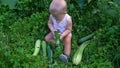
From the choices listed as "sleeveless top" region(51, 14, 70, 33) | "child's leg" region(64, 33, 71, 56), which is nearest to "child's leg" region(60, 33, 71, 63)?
"child's leg" region(64, 33, 71, 56)

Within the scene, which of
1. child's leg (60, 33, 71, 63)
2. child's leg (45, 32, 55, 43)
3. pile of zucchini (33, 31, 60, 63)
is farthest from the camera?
child's leg (45, 32, 55, 43)

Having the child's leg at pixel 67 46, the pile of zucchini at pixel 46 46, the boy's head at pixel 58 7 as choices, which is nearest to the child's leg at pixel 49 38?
the pile of zucchini at pixel 46 46

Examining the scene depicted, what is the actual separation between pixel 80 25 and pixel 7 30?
91 cm

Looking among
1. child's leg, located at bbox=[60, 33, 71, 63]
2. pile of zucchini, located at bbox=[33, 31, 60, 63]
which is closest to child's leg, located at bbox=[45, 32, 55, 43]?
pile of zucchini, located at bbox=[33, 31, 60, 63]

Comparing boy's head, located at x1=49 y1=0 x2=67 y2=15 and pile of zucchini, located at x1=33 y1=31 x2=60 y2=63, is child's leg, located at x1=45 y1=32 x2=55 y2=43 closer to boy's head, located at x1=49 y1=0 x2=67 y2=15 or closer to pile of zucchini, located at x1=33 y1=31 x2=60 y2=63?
pile of zucchini, located at x1=33 y1=31 x2=60 y2=63

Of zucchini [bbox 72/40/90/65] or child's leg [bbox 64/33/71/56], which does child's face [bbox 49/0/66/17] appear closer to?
child's leg [bbox 64/33/71/56]

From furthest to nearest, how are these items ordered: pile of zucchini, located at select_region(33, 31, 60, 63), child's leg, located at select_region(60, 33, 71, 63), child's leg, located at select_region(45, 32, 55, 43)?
child's leg, located at select_region(45, 32, 55, 43) → child's leg, located at select_region(60, 33, 71, 63) → pile of zucchini, located at select_region(33, 31, 60, 63)

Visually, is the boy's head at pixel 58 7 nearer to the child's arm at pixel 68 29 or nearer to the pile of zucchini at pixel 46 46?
the child's arm at pixel 68 29

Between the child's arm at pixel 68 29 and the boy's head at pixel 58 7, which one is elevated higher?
the boy's head at pixel 58 7

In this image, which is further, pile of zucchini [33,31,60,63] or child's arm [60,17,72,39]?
child's arm [60,17,72,39]

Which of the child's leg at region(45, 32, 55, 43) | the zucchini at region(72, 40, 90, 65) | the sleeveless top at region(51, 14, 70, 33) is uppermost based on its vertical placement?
the sleeveless top at region(51, 14, 70, 33)

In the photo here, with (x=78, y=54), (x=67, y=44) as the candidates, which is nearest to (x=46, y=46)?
(x=67, y=44)

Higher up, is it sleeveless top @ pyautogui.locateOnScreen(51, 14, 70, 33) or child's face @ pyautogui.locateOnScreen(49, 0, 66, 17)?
child's face @ pyautogui.locateOnScreen(49, 0, 66, 17)

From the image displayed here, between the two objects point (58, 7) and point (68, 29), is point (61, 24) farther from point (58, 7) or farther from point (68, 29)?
point (58, 7)
